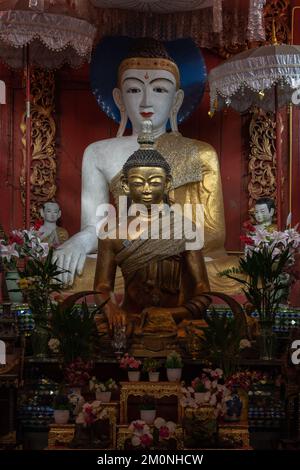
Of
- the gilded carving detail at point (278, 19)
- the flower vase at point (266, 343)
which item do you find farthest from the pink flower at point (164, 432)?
the gilded carving detail at point (278, 19)

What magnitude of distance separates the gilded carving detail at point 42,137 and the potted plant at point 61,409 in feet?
11.7

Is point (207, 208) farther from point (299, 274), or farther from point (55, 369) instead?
point (55, 369)

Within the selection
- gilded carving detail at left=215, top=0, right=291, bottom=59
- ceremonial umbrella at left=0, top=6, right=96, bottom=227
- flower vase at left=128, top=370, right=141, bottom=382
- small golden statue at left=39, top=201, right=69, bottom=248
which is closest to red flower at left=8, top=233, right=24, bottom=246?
ceremonial umbrella at left=0, top=6, right=96, bottom=227

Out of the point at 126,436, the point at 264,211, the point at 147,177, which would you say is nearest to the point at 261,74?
the point at 264,211

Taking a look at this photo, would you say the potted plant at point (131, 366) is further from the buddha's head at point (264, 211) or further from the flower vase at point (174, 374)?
the buddha's head at point (264, 211)

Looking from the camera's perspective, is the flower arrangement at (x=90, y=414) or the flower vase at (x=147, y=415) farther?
the flower vase at (x=147, y=415)

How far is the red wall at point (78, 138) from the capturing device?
37.0 feet

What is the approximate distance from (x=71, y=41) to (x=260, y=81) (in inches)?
53.6

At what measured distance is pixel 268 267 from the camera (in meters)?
8.85

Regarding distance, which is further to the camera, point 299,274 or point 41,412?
point 299,274

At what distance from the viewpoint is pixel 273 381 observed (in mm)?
8500

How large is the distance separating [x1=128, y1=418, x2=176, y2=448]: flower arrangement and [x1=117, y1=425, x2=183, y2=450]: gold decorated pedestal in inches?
3.6
